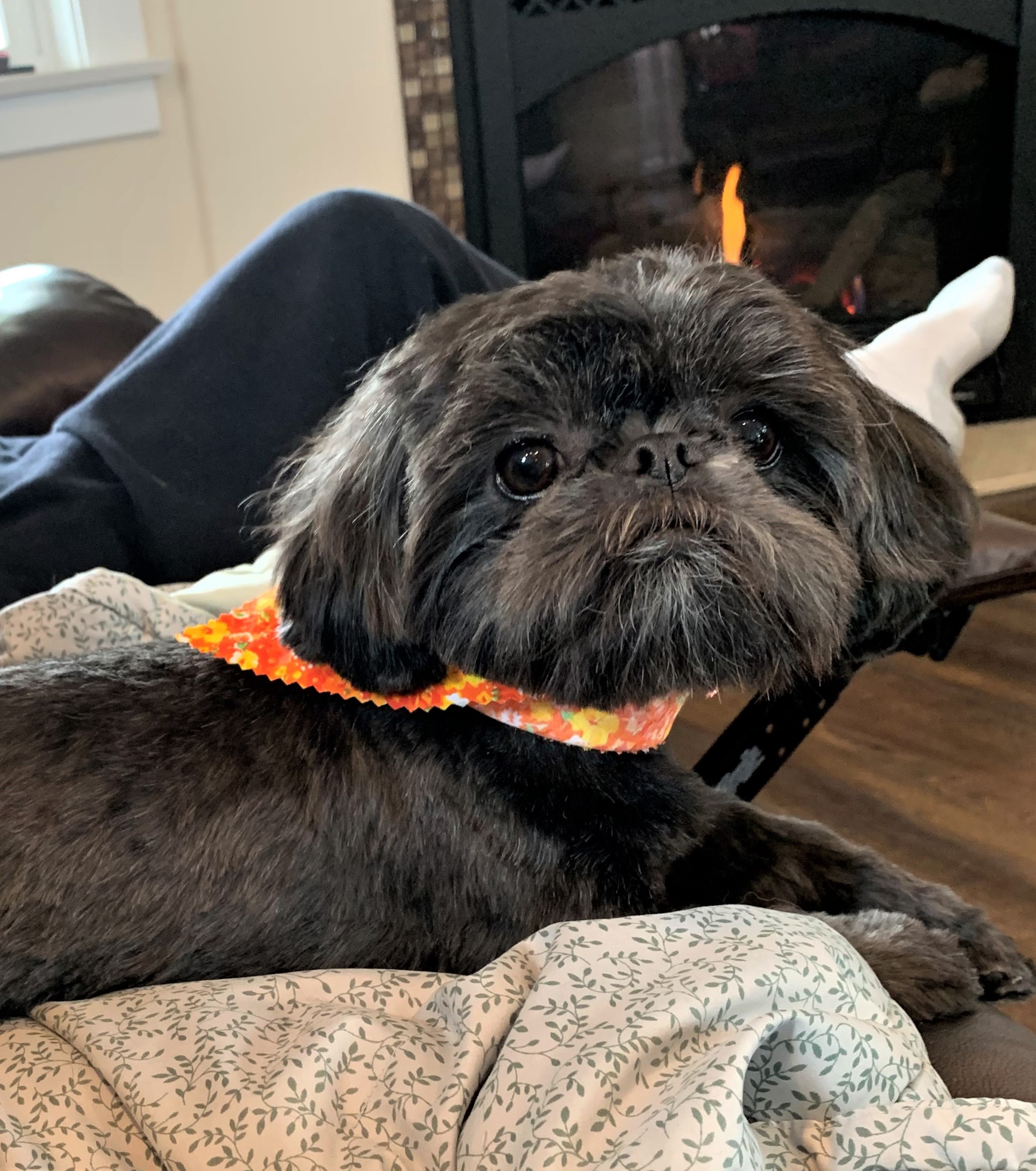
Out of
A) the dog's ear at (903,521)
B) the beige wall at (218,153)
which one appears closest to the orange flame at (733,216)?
the beige wall at (218,153)

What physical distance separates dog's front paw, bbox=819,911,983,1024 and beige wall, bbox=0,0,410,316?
2361 mm

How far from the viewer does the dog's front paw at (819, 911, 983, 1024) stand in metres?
0.87

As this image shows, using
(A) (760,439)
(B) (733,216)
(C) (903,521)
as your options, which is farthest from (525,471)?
(B) (733,216)

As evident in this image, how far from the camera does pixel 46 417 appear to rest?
6.08 feet

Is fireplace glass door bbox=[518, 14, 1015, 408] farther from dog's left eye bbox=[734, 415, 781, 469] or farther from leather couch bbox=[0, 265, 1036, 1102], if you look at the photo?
dog's left eye bbox=[734, 415, 781, 469]

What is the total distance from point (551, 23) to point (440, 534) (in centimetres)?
226

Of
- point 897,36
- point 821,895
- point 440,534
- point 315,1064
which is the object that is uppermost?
point 897,36

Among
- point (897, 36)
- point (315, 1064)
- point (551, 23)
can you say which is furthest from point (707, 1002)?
point (897, 36)

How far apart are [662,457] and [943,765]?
1640 mm

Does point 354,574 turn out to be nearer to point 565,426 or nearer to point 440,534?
point 440,534

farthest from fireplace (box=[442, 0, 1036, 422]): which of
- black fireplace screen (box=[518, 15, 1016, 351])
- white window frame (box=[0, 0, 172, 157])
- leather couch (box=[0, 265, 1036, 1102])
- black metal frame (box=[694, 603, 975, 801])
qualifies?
black metal frame (box=[694, 603, 975, 801])

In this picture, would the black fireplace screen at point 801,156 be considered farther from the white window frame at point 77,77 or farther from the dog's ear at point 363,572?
the dog's ear at point 363,572

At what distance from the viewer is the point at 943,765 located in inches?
89.1

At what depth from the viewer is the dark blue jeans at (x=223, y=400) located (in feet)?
4.93
